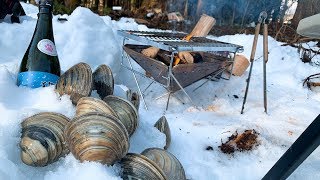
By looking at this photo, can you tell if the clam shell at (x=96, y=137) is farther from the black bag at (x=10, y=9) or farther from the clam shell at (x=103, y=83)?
the black bag at (x=10, y=9)

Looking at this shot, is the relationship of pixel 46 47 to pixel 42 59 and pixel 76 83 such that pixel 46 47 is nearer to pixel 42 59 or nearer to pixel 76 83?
pixel 42 59

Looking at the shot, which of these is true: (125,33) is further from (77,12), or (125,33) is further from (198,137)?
(198,137)

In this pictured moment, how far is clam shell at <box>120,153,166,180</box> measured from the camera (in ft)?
5.03

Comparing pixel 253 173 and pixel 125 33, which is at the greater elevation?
pixel 125 33

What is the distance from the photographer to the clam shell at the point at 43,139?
1.49 meters

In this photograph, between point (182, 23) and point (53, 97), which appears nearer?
point (53, 97)

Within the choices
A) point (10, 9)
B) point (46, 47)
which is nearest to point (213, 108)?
point (46, 47)

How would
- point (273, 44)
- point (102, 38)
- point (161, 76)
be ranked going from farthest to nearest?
point (273, 44) → point (102, 38) → point (161, 76)

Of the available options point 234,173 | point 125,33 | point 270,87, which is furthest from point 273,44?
point 234,173

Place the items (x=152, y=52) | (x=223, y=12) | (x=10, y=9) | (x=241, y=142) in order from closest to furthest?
(x=241, y=142) → (x=152, y=52) → (x=10, y=9) → (x=223, y=12)

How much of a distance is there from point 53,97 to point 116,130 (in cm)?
63

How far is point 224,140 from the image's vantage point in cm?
281

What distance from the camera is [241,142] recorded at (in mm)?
2721

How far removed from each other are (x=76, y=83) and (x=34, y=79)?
38cm
